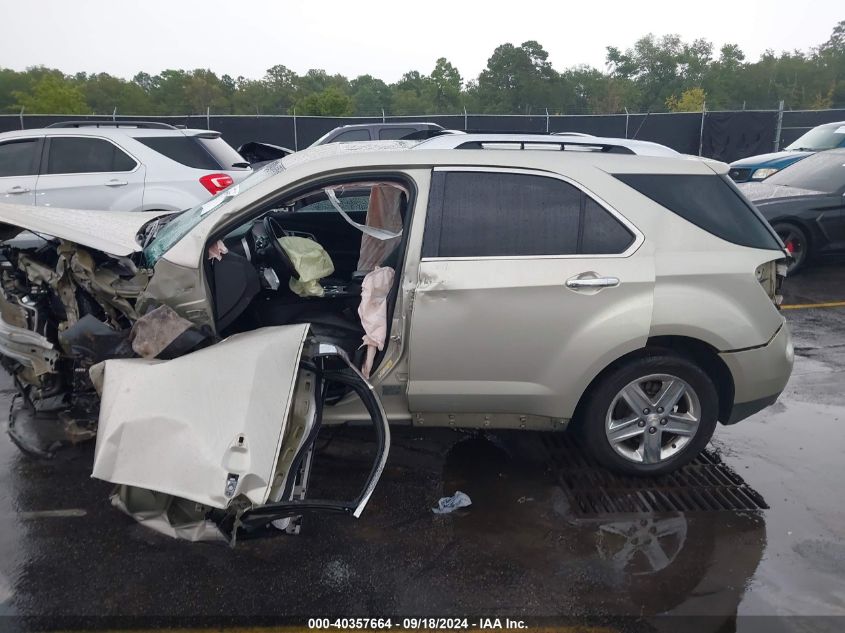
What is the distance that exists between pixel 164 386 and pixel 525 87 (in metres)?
70.6

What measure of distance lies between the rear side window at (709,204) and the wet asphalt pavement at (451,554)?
1414 millimetres

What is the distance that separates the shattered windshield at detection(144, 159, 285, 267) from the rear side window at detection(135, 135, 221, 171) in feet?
14.2

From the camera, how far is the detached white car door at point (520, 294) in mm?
3424

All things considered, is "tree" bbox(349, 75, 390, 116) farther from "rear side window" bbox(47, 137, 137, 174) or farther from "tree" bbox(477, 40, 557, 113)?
"rear side window" bbox(47, 137, 137, 174)

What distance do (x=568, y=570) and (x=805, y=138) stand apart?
13384 mm

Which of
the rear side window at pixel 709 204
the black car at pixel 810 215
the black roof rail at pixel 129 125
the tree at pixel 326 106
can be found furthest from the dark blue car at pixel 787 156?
the tree at pixel 326 106

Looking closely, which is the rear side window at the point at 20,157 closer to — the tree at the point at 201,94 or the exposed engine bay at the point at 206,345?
the exposed engine bay at the point at 206,345

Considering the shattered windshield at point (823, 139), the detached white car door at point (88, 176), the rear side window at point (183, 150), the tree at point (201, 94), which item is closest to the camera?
the detached white car door at point (88, 176)

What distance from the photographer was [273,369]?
3.01 metres

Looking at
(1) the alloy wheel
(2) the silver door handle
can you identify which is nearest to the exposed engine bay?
Answer: (2) the silver door handle

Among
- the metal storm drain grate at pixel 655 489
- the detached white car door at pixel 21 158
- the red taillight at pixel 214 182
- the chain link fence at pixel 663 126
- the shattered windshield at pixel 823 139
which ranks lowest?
the metal storm drain grate at pixel 655 489

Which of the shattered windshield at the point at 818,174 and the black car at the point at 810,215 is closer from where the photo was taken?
the black car at the point at 810,215

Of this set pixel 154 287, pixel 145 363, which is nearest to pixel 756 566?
pixel 145 363

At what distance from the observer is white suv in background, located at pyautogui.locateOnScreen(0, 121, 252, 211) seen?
25.6 feet
